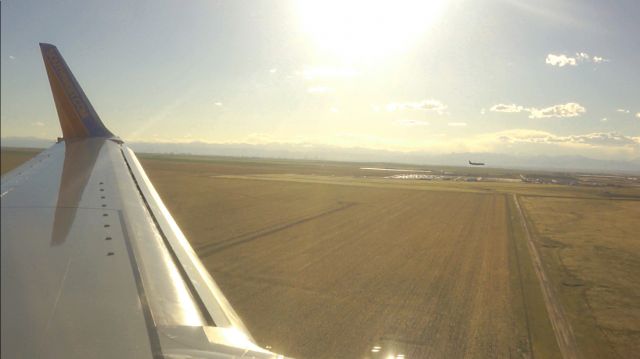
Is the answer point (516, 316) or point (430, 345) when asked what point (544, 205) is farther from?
point (430, 345)

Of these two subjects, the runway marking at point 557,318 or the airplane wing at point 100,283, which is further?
the runway marking at point 557,318

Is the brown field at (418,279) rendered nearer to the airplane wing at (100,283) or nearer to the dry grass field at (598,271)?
the dry grass field at (598,271)

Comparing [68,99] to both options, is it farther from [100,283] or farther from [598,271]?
[598,271]

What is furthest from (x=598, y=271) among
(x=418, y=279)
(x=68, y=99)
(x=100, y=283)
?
(x=68, y=99)

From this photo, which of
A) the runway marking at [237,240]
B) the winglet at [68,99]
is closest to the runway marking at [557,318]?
the winglet at [68,99]

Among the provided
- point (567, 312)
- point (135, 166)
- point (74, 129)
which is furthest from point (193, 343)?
point (567, 312)

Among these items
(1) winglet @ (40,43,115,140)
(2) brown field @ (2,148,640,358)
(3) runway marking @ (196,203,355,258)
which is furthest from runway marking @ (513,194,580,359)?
(3) runway marking @ (196,203,355,258)

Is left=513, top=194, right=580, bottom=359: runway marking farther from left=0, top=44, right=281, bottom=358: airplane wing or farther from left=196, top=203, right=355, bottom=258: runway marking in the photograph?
left=196, top=203, right=355, bottom=258: runway marking
